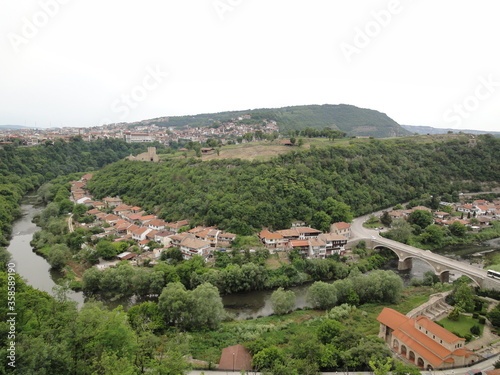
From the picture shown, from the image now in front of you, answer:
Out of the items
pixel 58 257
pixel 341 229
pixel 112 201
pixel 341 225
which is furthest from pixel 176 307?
pixel 112 201

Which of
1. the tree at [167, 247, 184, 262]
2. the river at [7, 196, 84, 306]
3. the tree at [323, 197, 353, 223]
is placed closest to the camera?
the river at [7, 196, 84, 306]

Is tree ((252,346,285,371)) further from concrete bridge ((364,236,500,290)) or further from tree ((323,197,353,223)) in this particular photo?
tree ((323,197,353,223))

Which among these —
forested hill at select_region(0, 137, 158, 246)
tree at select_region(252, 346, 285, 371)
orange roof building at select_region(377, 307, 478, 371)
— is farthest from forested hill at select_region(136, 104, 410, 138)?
tree at select_region(252, 346, 285, 371)

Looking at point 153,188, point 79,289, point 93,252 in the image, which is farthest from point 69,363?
point 153,188

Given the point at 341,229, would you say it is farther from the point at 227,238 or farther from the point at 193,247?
the point at 193,247

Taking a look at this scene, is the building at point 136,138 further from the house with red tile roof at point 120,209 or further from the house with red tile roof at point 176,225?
the house with red tile roof at point 176,225

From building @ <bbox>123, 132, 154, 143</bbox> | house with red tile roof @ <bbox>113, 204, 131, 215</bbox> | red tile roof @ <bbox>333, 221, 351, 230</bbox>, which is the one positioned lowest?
red tile roof @ <bbox>333, 221, 351, 230</bbox>

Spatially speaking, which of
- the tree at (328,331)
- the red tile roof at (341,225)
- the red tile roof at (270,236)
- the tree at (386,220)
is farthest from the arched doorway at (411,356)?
the tree at (386,220)
